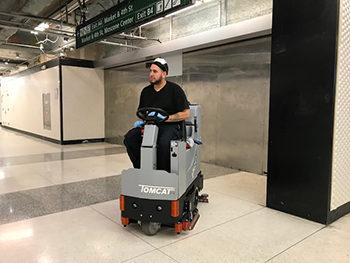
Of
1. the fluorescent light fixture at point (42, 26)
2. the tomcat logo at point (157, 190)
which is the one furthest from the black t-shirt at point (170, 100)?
the fluorescent light fixture at point (42, 26)

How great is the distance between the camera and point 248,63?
199 inches

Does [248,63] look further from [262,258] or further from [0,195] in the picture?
[0,195]

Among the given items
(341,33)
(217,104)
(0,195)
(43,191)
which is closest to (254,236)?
(341,33)

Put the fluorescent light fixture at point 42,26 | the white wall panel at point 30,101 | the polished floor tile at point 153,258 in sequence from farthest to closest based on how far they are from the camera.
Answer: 1. the white wall panel at point 30,101
2. the fluorescent light fixture at point 42,26
3. the polished floor tile at point 153,258

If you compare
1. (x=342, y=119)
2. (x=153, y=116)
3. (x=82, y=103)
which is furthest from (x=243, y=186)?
(x=82, y=103)

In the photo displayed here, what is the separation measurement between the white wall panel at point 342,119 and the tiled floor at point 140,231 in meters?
0.34

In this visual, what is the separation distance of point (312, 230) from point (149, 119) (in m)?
1.79

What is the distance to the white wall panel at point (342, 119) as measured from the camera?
2631 millimetres

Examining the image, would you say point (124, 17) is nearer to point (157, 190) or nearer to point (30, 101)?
point (157, 190)

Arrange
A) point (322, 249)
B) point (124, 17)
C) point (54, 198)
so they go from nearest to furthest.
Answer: point (322, 249)
point (54, 198)
point (124, 17)

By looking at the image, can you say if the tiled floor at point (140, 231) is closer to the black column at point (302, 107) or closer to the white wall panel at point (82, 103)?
the black column at point (302, 107)

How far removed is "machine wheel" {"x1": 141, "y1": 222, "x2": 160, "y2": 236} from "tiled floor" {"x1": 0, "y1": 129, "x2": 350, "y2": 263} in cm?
5

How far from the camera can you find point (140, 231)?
2.58 metres

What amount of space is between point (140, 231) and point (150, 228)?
17 cm
